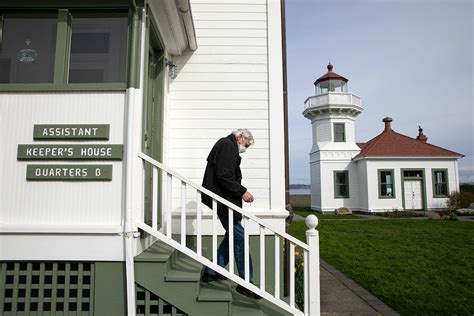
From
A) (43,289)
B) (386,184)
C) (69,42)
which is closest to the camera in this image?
(43,289)

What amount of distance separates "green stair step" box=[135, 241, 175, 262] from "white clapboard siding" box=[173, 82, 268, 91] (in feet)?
7.00

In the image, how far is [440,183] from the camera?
18.2 m

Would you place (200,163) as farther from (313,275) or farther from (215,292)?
(313,275)

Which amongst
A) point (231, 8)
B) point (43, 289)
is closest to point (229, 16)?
point (231, 8)

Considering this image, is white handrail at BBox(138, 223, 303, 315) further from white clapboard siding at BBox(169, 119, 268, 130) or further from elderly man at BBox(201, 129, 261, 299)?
white clapboard siding at BBox(169, 119, 268, 130)

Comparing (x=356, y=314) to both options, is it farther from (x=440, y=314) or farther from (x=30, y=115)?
(x=30, y=115)

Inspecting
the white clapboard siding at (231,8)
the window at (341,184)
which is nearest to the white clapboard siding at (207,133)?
the white clapboard siding at (231,8)

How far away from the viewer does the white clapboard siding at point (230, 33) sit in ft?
14.8

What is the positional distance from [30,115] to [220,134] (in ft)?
7.18

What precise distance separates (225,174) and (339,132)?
16914 mm

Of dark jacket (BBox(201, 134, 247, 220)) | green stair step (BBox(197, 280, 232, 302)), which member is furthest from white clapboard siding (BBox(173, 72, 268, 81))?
green stair step (BBox(197, 280, 232, 302))

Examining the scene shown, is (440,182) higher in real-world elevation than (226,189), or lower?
higher

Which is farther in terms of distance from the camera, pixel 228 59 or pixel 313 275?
pixel 228 59

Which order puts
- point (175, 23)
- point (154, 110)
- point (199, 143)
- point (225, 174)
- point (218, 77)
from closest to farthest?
1. point (225, 174)
2. point (175, 23)
3. point (154, 110)
4. point (199, 143)
5. point (218, 77)
